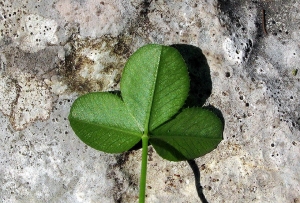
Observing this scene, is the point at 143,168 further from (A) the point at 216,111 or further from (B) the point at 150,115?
(A) the point at 216,111

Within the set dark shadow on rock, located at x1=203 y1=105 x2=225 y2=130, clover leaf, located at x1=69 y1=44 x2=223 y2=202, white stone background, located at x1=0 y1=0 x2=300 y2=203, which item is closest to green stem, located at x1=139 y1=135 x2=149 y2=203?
clover leaf, located at x1=69 y1=44 x2=223 y2=202

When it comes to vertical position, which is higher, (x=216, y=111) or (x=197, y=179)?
(x=216, y=111)

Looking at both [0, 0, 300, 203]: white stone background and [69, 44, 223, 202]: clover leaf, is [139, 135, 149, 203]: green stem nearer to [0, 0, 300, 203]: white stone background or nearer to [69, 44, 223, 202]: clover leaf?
[69, 44, 223, 202]: clover leaf

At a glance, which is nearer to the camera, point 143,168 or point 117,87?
point 143,168

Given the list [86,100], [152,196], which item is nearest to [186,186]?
[152,196]

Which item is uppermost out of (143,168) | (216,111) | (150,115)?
(216,111)

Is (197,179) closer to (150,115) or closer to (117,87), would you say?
→ (150,115)

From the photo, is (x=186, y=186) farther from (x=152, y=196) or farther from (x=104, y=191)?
(x=104, y=191)

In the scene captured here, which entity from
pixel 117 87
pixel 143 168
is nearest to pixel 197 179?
pixel 143 168
